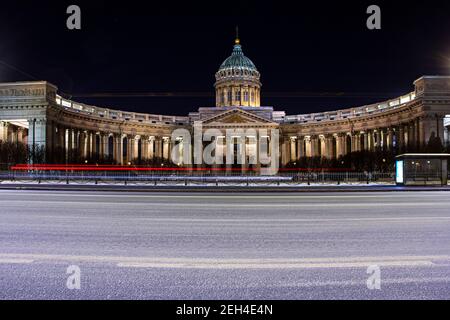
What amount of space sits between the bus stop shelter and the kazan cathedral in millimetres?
27909

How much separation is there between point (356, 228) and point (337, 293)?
5456 millimetres

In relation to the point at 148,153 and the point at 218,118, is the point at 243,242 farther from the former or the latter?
the point at 148,153

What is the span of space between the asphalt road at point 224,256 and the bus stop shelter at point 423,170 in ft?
76.5

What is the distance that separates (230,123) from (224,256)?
287ft

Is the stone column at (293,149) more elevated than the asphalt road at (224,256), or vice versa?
the stone column at (293,149)

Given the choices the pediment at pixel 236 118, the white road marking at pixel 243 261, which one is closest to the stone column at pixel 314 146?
the pediment at pixel 236 118

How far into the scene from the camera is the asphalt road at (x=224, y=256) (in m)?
5.38

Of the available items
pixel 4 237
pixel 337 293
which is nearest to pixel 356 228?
pixel 337 293

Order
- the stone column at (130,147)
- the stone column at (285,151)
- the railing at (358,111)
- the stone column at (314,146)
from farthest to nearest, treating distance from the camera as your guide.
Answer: the stone column at (285,151) < the stone column at (314,146) < the stone column at (130,147) < the railing at (358,111)

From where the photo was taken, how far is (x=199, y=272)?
620 centimetres

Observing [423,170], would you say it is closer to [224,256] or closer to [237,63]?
[224,256]

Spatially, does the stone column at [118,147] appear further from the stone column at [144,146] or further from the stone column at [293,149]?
the stone column at [293,149]

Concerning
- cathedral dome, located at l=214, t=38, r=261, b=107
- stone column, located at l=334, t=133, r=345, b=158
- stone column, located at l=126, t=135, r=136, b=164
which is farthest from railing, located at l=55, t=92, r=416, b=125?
cathedral dome, located at l=214, t=38, r=261, b=107
